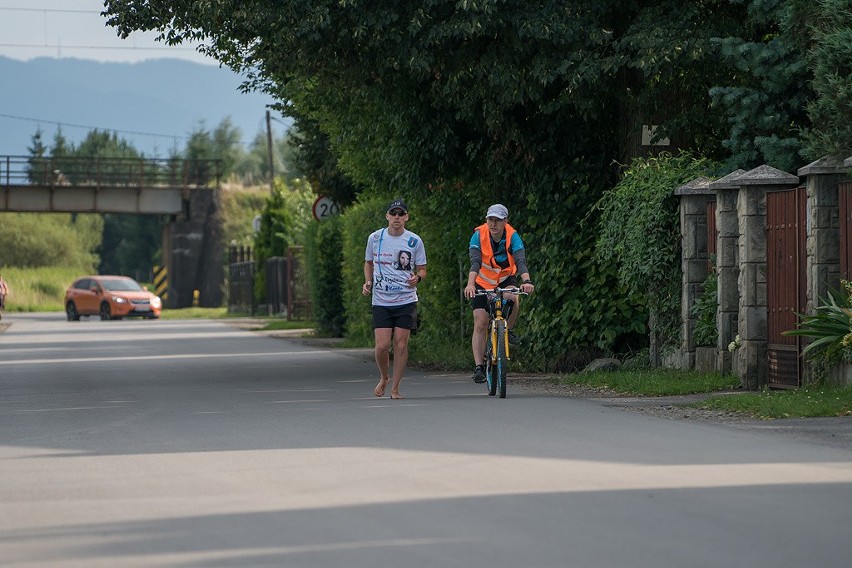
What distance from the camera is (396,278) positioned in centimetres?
1609

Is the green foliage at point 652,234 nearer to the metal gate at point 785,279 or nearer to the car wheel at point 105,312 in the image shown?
→ the metal gate at point 785,279

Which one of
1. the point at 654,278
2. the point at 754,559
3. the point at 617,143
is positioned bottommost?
the point at 754,559

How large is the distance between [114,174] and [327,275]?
43.0 metres

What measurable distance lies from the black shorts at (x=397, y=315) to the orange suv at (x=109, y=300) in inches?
1630

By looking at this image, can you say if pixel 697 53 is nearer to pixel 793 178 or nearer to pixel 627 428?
pixel 793 178

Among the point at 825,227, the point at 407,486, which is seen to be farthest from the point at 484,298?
the point at 407,486

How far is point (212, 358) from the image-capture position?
85.8 feet

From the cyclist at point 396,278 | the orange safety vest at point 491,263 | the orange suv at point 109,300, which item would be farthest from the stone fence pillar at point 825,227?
the orange suv at point 109,300

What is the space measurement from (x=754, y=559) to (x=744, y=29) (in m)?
12.6

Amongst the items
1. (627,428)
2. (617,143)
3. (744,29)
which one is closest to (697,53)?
(744,29)

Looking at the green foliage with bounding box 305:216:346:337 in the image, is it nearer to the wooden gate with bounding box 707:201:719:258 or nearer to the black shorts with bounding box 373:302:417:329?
the wooden gate with bounding box 707:201:719:258

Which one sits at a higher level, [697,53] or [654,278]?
[697,53]

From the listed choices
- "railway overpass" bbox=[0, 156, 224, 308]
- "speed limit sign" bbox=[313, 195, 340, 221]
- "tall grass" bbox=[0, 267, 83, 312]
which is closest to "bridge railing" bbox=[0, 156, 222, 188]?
"railway overpass" bbox=[0, 156, 224, 308]

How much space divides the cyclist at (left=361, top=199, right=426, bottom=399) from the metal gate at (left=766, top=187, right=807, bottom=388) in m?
3.40
